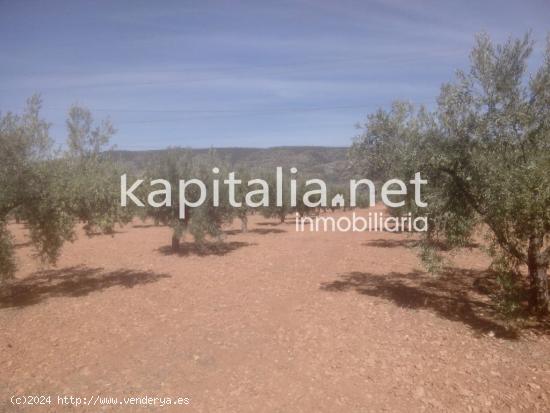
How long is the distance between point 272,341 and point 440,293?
7.21 meters

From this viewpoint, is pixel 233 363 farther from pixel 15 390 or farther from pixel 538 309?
pixel 538 309

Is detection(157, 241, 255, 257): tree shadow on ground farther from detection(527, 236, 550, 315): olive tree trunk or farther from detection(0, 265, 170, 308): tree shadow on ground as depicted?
detection(527, 236, 550, 315): olive tree trunk

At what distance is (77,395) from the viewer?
7219mm

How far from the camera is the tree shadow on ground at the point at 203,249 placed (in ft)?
76.2

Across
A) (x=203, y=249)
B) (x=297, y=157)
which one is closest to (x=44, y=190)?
(x=203, y=249)

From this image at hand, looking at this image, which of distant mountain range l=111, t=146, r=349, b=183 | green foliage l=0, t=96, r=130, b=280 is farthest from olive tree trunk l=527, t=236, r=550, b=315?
distant mountain range l=111, t=146, r=349, b=183

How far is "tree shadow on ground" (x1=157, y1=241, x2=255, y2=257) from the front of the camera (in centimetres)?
2322

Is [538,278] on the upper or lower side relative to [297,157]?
lower

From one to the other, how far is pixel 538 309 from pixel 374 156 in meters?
14.4

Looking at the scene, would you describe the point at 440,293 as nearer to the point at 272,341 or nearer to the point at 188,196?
the point at 272,341

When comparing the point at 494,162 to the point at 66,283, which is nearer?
the point at 494,162

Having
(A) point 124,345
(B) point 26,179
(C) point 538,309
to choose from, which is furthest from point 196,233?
(C) point 538,309

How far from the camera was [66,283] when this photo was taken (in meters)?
16.0

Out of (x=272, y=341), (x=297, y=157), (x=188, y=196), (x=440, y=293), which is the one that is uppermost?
(x=297, y=157)
